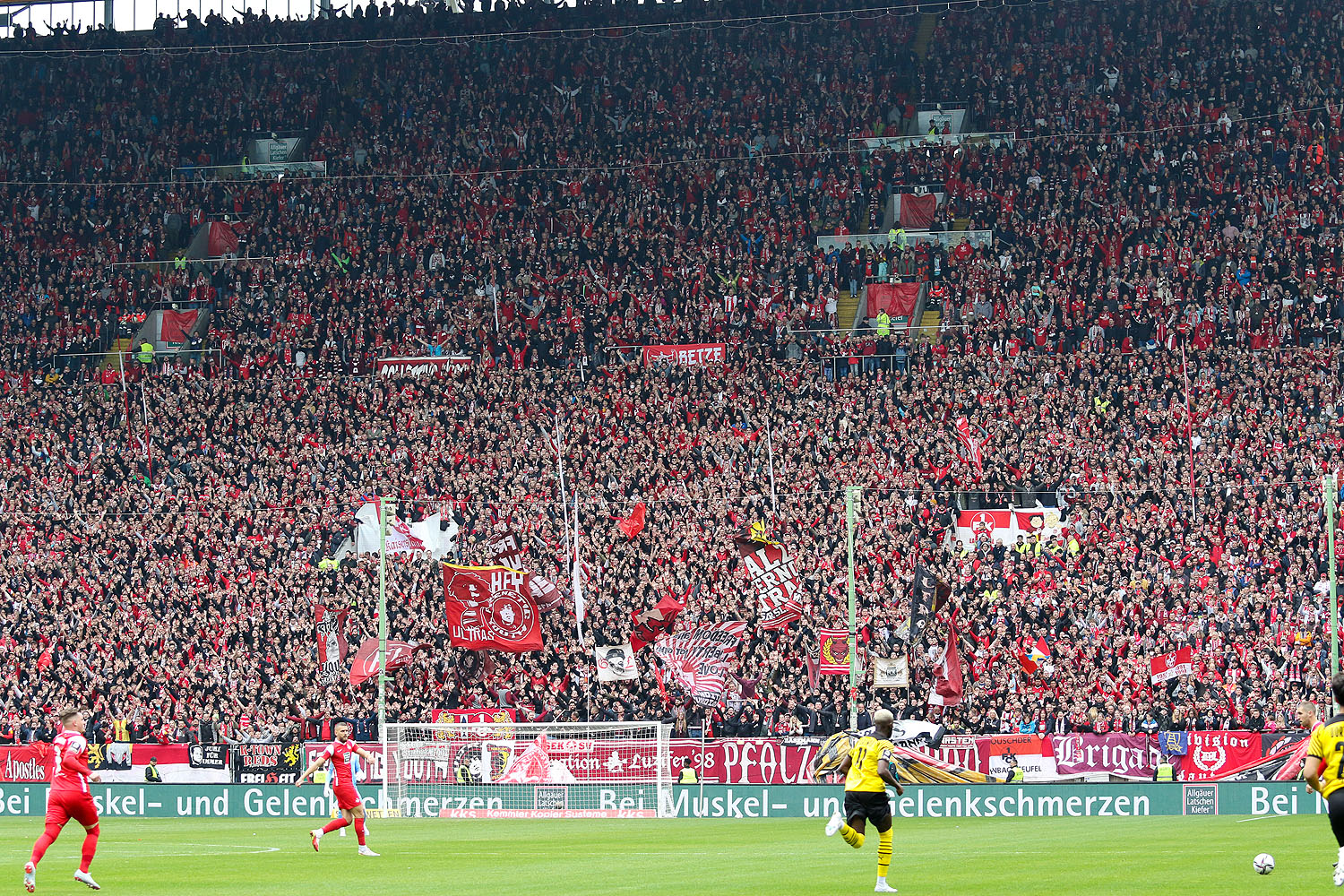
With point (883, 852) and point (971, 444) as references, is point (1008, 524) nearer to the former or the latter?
point (971, 444)

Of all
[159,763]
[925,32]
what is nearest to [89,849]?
[159,763]

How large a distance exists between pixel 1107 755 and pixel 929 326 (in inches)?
867

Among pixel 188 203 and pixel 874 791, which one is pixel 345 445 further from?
pixel 874 791


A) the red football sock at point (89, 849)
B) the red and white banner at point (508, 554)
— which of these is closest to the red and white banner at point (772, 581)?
the red and white banner at point (508, 554)

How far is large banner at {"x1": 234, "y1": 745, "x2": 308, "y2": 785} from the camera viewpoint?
43531mm

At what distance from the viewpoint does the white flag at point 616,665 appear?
46344mm

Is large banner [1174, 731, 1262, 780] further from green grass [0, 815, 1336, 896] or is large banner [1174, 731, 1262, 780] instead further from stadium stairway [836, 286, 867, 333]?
stadium stairway [836, 286, 867, 333]

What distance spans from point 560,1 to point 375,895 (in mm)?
55265

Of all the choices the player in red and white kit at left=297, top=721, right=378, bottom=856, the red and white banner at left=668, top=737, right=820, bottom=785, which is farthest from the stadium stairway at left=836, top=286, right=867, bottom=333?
the player in red and white kit at left=297, top=721, right=378, bottom=856

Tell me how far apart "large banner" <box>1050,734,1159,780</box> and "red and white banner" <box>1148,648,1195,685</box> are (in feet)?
10.1

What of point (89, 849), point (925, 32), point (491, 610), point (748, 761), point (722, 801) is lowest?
point (722, 801)

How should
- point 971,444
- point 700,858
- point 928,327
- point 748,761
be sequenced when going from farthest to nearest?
point 928,327
point 971,444
point 748,761
point 700,858

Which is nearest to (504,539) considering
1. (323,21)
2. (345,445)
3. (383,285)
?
(345,445)

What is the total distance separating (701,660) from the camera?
4519 centimetres
